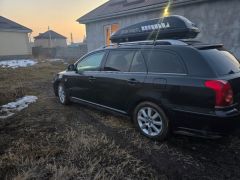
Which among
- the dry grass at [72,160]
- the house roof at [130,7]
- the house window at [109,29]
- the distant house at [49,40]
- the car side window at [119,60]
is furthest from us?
the distant house at [49,40]

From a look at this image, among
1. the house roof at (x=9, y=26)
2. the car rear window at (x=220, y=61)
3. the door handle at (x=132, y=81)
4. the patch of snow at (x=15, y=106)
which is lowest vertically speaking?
the patch of snow at (x=15, y=106)

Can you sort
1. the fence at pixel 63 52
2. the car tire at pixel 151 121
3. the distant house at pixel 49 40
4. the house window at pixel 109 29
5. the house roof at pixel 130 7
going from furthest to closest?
the distant house at pixel 49 40, the fence at pixel 63 52, the house window at pixel 109 29, the house roof at pixel 130 7, the car tire at pixel 151 121

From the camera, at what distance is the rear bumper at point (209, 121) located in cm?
304

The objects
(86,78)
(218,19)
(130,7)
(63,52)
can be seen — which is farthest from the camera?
(63,52)

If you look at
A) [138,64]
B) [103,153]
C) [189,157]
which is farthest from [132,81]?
[189,157]

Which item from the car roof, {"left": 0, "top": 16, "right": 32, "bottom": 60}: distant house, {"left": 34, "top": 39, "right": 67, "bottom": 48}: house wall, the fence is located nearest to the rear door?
the car roof

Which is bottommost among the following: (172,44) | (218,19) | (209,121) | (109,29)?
(209,121)

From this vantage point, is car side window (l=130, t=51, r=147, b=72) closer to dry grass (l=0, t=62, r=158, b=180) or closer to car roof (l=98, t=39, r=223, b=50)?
car roof (l=98, t=39, r=223, b=50)

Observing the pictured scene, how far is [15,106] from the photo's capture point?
6.12 metres

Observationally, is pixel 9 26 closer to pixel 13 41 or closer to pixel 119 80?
pixel 13 41

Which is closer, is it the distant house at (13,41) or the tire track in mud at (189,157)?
the tire track in mud at (189,157)

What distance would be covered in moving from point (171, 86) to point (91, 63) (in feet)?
7.85

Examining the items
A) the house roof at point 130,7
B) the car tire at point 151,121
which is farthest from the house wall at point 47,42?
the car tire at point 151,121

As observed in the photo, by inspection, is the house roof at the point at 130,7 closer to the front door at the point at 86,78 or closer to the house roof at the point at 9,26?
the front door at the point at 86,78
